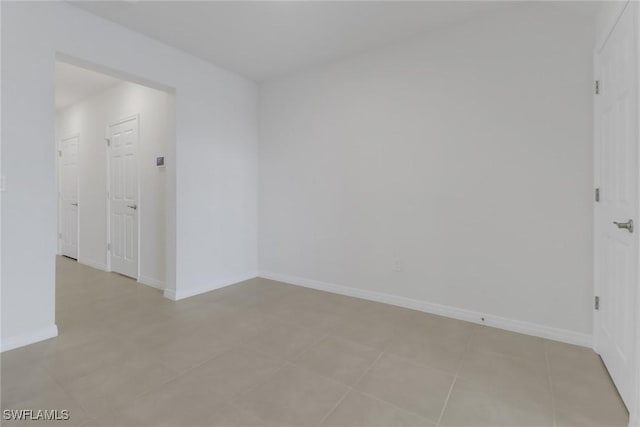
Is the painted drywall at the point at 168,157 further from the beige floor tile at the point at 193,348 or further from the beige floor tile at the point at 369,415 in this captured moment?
the beige floor tile at the point at 369,415

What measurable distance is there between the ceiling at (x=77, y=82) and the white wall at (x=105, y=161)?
0.10m

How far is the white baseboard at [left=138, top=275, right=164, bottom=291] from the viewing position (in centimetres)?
375

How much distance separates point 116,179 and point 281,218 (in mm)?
2537

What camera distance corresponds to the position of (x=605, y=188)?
2.00 meters

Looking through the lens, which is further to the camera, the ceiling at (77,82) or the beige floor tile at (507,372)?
the ceiling at (77,82)

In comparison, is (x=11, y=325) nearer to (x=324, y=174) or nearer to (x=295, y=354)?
(x=295, y=354)

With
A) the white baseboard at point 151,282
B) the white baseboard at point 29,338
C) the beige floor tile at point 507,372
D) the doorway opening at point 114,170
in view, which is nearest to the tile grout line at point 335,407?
the beige floor tile at point 507,372

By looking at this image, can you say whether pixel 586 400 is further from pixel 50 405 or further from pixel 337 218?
pixel 50 405

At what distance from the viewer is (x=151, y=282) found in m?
3.86

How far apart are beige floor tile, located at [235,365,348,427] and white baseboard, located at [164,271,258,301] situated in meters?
1.87

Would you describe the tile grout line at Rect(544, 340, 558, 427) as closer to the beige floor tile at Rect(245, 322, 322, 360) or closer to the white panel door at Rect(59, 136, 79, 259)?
the beige floor tile at Rect(245, 322, 322, 360)

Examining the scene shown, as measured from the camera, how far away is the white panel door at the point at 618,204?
1548mm

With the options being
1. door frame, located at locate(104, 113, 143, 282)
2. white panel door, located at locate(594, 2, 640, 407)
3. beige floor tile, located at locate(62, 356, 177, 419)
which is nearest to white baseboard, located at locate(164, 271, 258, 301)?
door frame, located at locate(104, 113, 143, 282)

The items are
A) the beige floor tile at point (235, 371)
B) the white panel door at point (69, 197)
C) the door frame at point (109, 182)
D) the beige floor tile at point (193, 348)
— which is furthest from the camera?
the white panel door at point (69, 197)
